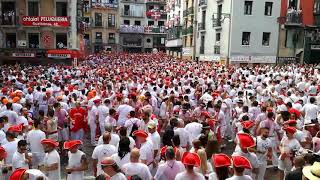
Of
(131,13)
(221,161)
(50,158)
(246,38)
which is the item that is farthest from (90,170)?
(131,13)

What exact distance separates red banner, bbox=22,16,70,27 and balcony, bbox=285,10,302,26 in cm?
2088

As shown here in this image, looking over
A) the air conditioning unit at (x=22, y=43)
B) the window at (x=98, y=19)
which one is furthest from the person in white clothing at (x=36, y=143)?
the window at (x=98, y=19)

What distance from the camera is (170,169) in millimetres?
6527

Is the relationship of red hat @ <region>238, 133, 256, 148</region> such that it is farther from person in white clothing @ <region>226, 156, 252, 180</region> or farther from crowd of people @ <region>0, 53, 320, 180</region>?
person in white clothing @ <region>226, 156, 252, 180</region>

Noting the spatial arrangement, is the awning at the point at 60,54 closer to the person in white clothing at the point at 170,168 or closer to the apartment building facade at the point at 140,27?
the person in white clothing at the point at 170,168

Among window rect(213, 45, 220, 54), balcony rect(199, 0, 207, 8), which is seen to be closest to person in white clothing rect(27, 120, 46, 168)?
window rect(213, 45, 220, 54)

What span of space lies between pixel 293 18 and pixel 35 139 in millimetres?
33337

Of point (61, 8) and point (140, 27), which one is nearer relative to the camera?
point (61, 8)

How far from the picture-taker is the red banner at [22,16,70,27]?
118 ft

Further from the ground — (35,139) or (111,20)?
(111,20)

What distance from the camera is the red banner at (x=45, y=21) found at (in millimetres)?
35844

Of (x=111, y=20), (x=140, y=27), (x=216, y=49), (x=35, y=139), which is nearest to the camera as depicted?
(x=35, y=139)

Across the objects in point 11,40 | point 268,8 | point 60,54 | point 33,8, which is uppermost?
point 268,8

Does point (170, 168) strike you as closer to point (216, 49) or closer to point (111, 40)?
point (216, 49)
